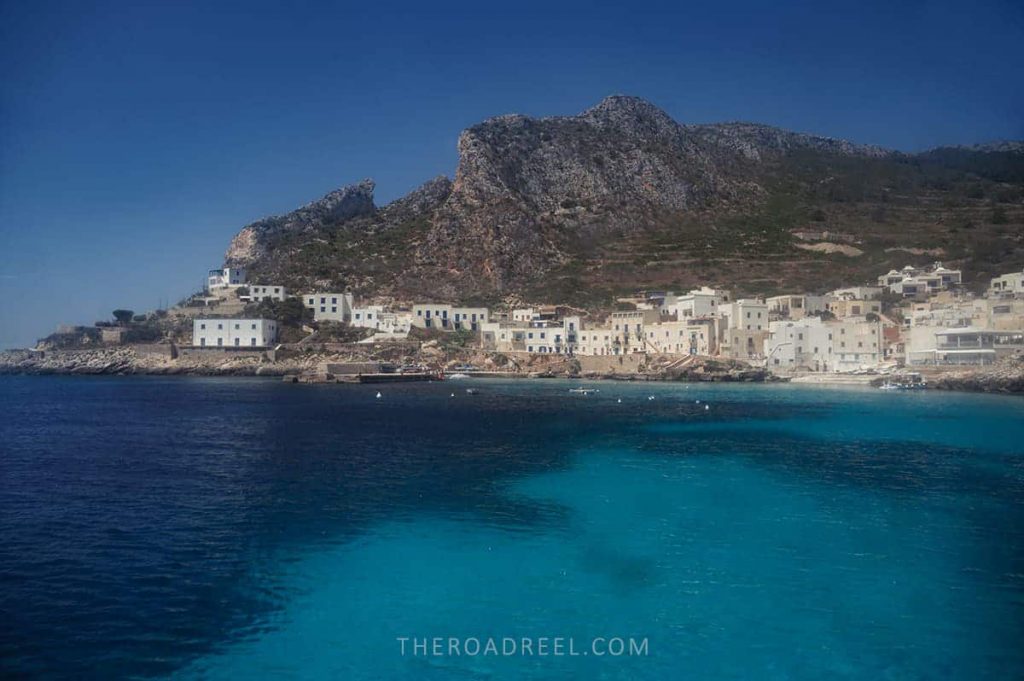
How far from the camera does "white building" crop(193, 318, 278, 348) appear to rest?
220 ft

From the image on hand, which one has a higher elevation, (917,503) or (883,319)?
(883,319)

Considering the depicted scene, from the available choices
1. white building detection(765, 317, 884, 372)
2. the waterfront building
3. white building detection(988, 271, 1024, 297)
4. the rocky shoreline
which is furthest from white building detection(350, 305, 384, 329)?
white building detection(988, 271, 1024, 297)

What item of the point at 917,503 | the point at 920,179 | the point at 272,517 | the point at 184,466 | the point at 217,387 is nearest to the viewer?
the point at 272,517

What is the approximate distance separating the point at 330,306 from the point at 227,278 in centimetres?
1887

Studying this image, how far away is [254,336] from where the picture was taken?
220 feet

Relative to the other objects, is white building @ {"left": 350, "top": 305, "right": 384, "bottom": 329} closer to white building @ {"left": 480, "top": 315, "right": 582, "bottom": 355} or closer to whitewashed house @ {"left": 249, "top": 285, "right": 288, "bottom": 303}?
whitewashed house @ {"left": 249, "top": 285, "right": 288, "bottom": 303}

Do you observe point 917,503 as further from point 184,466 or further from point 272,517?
point 184,466

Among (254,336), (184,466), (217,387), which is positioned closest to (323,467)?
(184,466)

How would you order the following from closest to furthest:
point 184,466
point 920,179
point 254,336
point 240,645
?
point 240,645, point 184,466, point 254,336, point 920,179

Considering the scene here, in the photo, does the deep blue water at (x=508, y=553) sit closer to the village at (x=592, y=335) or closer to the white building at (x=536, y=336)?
the village at (x=592, y=335)

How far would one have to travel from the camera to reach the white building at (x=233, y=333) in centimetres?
6712

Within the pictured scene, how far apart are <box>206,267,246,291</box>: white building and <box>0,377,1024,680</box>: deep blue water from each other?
58557 millimetres

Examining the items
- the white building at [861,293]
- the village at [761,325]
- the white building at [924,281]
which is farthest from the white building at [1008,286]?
the white building at [861,293]

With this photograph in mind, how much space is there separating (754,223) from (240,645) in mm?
101816
